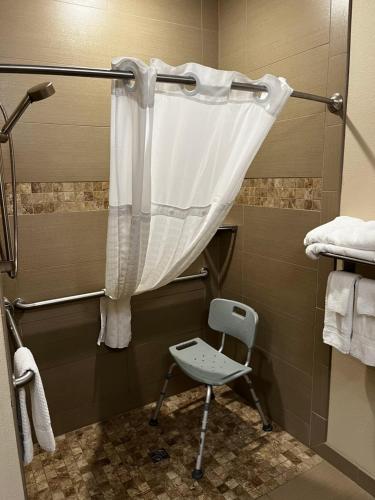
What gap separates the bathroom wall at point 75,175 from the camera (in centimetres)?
160

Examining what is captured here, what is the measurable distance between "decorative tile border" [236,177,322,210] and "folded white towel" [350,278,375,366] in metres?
0.43

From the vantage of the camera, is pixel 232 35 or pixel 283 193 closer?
pixel 283 193

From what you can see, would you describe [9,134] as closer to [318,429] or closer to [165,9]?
[165,9]

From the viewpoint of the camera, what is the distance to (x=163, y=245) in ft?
4.52

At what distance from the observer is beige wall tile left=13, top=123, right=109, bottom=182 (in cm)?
162

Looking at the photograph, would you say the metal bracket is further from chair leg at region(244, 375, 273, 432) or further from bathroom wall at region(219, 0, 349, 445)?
chair leg at region(244, 375, 273, 432)

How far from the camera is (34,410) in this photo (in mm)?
948

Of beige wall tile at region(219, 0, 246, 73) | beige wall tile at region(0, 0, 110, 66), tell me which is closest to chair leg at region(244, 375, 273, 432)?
beige wall tile at region(219, 0, 246, 73)

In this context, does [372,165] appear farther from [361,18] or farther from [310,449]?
[310,449]

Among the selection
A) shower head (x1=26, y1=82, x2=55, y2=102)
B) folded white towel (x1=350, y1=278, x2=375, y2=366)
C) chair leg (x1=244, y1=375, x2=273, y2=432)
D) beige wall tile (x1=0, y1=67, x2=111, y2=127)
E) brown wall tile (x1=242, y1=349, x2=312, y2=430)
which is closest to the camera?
shower head (x1=26, y1=82, x2=55, y2=102)

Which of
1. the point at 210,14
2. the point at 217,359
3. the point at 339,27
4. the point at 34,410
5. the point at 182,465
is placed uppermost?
the point at 210,14

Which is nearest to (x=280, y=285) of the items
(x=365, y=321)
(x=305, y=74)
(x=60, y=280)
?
(x=365, y=321)

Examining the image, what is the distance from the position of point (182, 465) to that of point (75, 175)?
1.47m

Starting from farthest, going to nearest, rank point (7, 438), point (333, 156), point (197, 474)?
point (197, 474) → point (333, 156) → point (7, 438)
